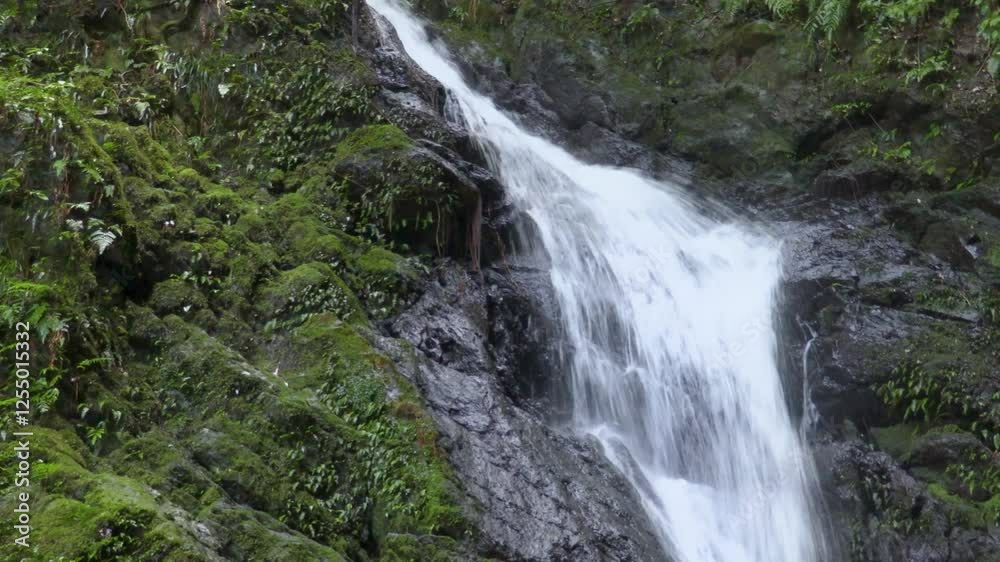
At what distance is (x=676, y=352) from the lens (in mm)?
9188

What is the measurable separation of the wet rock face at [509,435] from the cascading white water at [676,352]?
0.54 metres

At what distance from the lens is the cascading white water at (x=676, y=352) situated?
26.0 ft

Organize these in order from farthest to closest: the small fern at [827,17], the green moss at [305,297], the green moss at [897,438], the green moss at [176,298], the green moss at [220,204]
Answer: the small fern at [827,17], the green moss at [897,438], the green moss at [220,204], the green moss at [305,297], the green moss at [176,298]

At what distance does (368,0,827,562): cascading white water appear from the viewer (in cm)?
793

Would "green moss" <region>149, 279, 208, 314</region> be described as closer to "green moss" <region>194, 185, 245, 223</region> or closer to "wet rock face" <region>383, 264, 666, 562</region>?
"green moss" <region>194, 185, 245, 223</region>

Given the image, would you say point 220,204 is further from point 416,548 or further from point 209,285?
point 416,548

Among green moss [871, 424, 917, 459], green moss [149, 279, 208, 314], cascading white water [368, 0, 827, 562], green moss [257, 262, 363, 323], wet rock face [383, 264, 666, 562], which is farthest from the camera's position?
green moss [871, 424, 917, 459]

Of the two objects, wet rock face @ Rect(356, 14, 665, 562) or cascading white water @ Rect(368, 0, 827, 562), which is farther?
cascading white water @ Rect(368, 0, 827, 562)

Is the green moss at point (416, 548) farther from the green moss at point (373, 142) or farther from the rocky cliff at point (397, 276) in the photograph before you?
the green moss at point (373, 142)

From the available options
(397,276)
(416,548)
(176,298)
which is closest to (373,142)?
(397,276)

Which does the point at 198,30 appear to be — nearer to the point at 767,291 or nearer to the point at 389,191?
the point at 389,191

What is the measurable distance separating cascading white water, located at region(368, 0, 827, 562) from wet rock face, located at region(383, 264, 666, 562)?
54 cm

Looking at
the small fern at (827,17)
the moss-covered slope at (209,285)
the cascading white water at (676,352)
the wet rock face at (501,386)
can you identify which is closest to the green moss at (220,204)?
the moss-covered slope at (209,285)

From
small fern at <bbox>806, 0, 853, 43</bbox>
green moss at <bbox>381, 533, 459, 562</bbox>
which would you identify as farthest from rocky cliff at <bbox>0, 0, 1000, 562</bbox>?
small fern at <bbox>806, 0, 853, 43</bbox>
